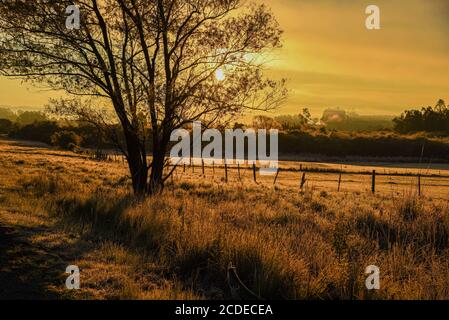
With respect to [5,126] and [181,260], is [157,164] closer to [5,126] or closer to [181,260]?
[181,260]

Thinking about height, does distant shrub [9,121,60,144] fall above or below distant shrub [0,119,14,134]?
below

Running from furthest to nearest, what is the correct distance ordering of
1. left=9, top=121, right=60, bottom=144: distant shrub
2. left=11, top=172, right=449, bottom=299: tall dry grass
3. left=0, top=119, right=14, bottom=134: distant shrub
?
left=0, top=119, right=14, bottom=134: distant shrub
left=9, top=121, right=60, bottom=144: distant shrub
left=11, top=172, right=449, bottom=299: tall dry grass

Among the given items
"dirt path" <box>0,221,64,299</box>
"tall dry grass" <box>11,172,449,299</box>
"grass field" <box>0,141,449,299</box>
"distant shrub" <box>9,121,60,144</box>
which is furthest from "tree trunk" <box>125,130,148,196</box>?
"distant shrub" <box>9,121,60,144</box>

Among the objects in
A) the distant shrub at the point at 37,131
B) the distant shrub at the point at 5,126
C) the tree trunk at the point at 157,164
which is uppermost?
the distant shrub at the point at 5,126

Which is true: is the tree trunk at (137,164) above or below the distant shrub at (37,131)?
below

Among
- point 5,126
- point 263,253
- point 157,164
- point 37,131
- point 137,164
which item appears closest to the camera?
point 263,253

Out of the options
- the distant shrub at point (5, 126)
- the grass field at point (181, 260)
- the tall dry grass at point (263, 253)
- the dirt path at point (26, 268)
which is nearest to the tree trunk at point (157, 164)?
the tall dry grass at point (263, 253)

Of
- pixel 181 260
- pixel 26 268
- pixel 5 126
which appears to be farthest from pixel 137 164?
pixel 5 126

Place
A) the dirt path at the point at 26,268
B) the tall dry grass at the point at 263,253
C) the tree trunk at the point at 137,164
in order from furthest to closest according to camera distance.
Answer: the tree trunk at the point at 137,164 < the tall dry grass at the point at 263,253 < the dirt path at the point at 26,268

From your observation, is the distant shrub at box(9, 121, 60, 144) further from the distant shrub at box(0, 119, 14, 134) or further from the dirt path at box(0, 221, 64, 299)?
the dirt path at box(0, 221, 64, 299)

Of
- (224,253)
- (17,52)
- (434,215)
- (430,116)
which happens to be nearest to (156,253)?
(224,253)

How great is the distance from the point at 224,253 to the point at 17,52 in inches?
485

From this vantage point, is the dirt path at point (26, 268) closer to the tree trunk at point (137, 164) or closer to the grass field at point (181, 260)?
the grass field at point (181, 260)

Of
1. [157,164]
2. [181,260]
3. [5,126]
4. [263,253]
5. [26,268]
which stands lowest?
[181,260]
